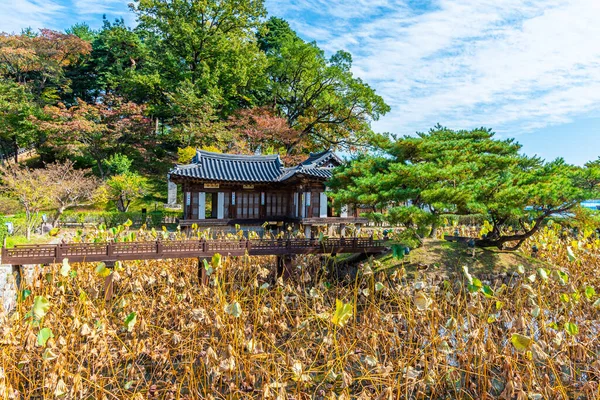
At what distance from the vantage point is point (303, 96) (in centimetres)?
3141

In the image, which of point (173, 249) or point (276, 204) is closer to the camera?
point (173, 249)

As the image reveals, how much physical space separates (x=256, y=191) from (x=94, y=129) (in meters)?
15.0

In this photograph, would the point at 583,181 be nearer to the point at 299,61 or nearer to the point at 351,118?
the point at 351,118

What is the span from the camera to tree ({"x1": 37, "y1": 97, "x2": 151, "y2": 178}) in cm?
2655

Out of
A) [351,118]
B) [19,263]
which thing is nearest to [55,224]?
[19,263]

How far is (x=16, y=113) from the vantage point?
28.0 metres

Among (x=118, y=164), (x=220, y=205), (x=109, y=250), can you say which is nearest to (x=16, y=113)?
(x=118, y=164)

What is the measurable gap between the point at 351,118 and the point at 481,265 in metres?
21.0

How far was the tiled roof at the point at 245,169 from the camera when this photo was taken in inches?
724

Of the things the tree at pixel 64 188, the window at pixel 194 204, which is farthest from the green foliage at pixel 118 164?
the window at pixel 194 204

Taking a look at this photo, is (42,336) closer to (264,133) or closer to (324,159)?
(324,159)

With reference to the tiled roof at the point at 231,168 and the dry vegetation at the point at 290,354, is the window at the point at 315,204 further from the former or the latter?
the dry vegetation at the point at 290,354

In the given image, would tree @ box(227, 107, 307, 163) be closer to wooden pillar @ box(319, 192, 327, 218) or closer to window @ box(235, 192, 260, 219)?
window @ box(235, 192, 260, 219)

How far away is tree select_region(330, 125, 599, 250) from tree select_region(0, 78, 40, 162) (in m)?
27.4
